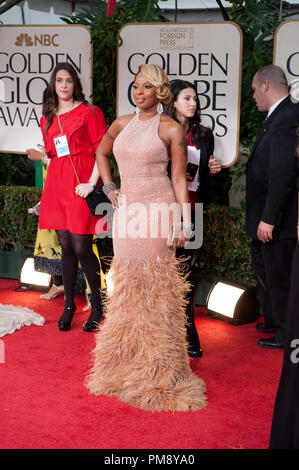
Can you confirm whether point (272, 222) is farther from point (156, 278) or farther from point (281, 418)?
point (281, 418)

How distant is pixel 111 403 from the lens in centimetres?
296

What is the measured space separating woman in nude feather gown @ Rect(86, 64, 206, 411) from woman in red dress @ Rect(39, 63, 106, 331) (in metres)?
0.87

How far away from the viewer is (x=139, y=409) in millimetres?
2881

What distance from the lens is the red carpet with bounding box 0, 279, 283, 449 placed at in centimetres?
258

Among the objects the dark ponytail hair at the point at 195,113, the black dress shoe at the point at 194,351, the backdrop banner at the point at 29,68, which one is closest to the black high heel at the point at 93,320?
the black dress shoe at the point at 194,351

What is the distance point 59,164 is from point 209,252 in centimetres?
140

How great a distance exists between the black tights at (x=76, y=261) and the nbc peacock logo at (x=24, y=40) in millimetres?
1737

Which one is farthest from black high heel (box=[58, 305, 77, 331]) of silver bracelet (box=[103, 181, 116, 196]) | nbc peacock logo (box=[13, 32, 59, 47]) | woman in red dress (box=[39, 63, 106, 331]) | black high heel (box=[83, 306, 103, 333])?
nbc peacock logo (box=[13, 32, 59, 47])

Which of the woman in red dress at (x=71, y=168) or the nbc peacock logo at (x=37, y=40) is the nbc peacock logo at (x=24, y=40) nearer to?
the nbc peacock logo at (x=37, y=40)

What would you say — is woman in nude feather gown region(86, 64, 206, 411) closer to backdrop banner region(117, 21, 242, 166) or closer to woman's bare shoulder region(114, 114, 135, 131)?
woman's bare shoulder region(114, 114, 135, 131)

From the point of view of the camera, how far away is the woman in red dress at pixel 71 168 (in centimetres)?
388

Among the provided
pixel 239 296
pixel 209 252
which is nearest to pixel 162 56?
pixel 209 252
